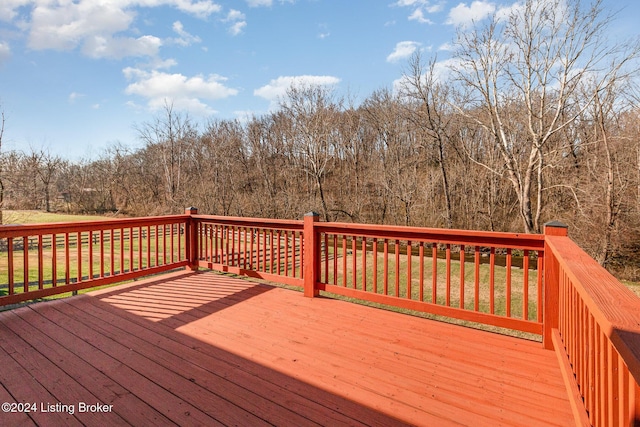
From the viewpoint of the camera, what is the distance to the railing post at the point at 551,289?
2.45m

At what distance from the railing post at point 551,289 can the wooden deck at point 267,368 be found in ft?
0.57

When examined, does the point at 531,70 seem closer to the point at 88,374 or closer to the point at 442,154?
the point at 442,154

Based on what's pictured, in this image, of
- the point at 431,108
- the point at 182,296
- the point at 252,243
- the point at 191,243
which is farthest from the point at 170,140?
the point at 182,296

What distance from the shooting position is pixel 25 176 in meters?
13.7

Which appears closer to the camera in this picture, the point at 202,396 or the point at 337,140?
the point at 202,396

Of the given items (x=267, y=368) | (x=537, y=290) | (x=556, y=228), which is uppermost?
(x=556, y=228)

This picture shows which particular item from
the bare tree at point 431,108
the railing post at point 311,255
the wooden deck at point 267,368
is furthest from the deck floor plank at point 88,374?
the bare tree at point 431,108

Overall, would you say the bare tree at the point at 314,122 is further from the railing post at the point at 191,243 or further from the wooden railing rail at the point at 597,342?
the wooden railing rail at the point at 597,342

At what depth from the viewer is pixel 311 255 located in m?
3.73

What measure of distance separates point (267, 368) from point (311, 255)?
5.35 feet

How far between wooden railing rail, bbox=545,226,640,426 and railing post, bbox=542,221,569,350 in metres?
0.11

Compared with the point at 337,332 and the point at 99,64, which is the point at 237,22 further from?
the point at 337,332

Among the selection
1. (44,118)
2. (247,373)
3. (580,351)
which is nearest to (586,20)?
(580,351)

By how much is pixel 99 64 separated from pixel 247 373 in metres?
13.1
